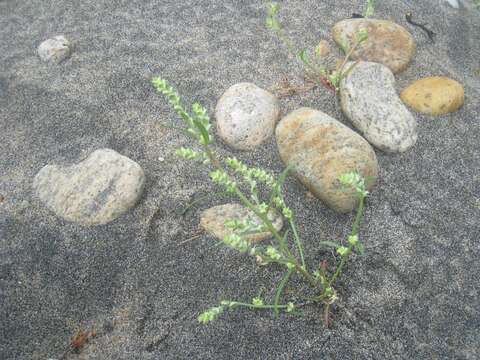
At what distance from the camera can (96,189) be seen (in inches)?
102

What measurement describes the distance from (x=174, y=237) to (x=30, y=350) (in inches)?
35.9

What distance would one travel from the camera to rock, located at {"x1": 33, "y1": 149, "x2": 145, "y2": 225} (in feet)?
8.50

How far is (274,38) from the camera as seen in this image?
12.2 feet

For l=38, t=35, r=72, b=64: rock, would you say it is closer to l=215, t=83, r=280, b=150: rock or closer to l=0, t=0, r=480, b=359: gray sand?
l=0, t=0, r=480, b=359: gray sand

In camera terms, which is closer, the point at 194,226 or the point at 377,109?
the point at 194,226

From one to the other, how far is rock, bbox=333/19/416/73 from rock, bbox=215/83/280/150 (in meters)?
0.96

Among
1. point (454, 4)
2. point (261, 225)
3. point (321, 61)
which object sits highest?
point (454, 4)

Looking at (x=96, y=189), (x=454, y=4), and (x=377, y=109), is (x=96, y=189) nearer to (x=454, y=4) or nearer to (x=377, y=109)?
(x=377, y=109)

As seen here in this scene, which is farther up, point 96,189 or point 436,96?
point 436,96

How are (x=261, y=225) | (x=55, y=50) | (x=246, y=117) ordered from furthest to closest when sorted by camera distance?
(x=55, y=50), (x=246, y=117), (x=261, y=225)

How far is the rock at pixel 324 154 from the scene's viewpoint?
249 centimetres

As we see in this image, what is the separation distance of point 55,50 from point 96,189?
1744 mm

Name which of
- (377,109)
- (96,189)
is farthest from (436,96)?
(96,189)

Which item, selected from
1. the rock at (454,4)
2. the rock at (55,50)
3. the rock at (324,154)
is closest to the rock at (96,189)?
the rock at (324,154)
